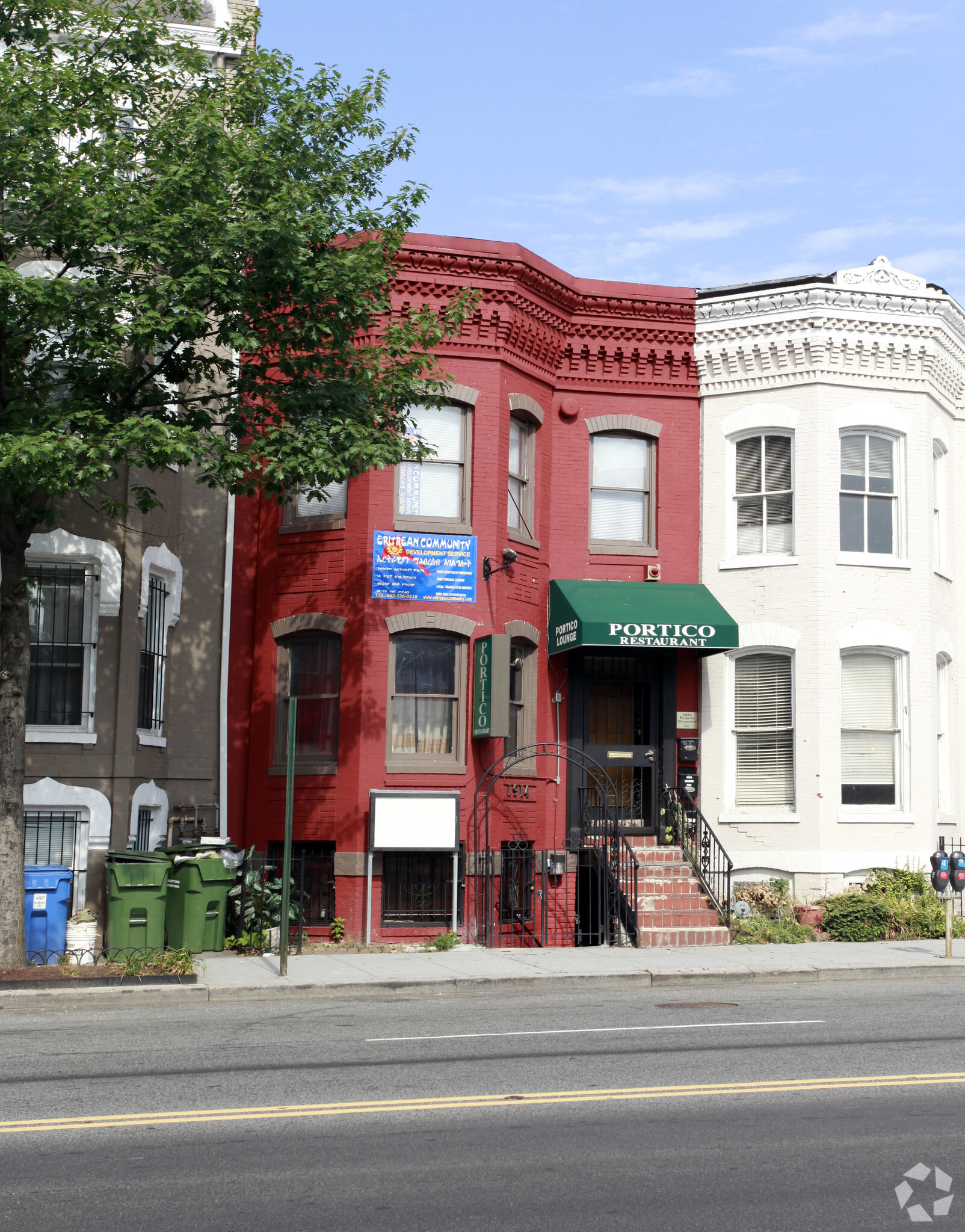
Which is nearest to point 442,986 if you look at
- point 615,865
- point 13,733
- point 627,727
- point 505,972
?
point 505,972

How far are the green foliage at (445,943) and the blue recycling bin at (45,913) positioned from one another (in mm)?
4428

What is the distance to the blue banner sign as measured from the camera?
691 inches

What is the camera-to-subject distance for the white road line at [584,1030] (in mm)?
10008

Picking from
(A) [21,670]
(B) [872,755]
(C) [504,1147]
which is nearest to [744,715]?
(B) [872,755]

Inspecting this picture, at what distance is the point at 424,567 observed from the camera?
1769cm

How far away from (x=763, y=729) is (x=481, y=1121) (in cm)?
1288

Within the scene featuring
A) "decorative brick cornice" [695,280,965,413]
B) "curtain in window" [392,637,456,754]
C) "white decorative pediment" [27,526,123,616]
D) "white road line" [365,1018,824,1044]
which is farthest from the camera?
"decorative brick cornice" [695,280,965,413]

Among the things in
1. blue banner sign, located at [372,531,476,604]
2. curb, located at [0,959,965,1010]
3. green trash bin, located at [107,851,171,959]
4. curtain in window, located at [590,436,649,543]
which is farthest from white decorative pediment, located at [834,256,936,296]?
green trash bin, located at [107,851,171,959]

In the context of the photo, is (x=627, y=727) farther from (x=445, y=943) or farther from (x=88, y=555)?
(x=88, y=555)

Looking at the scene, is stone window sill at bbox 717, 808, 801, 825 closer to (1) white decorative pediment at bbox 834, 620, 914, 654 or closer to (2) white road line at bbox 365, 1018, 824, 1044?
(1) white decorative pediment at bbox 834, 620, 914, 654

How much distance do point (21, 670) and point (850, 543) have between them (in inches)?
468

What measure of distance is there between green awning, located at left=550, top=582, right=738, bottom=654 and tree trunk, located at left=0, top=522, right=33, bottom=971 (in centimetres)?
733

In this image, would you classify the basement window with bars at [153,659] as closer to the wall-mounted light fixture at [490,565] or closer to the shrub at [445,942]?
the wall-mounted light fixture at [490,565]

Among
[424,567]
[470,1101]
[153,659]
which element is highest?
[424,567]
